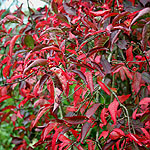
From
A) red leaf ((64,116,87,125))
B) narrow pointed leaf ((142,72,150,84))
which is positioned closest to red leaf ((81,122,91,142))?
red leaf ((64,116,87,125))

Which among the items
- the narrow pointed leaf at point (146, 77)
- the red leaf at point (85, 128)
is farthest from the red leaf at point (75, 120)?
the narrow pointed leaf at point (146, 77)

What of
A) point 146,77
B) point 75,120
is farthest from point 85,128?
point 146,77

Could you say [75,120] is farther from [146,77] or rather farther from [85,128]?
[146,77]

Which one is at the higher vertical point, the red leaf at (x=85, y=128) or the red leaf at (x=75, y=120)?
the red leaf at (x=75, y=120)

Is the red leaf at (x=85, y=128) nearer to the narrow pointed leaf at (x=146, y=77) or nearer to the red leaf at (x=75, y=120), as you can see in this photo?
the red leaf at (x=75, y=120)

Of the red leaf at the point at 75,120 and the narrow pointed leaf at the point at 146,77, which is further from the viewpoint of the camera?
the narrow pointed leaf at the point at 146,77

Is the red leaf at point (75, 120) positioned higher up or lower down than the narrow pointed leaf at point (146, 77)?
lower down

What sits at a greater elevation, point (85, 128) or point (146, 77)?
point (146, 77)

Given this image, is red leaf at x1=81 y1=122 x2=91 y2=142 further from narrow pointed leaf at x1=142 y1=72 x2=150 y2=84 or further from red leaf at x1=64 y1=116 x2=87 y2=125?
narrow pointed leaf at x1=142 y1=72 x2=150 y2=84

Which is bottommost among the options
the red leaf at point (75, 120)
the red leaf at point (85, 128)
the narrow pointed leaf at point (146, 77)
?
the red leaf at point (85, 128)

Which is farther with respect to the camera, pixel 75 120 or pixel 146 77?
pixel 146 77

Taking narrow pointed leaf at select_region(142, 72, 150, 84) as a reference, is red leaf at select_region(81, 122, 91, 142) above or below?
below

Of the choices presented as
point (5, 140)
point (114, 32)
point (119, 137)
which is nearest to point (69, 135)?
point (119, 137)

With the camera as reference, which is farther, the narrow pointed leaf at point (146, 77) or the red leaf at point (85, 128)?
the narrow pointed leaf at point (146, 77)
